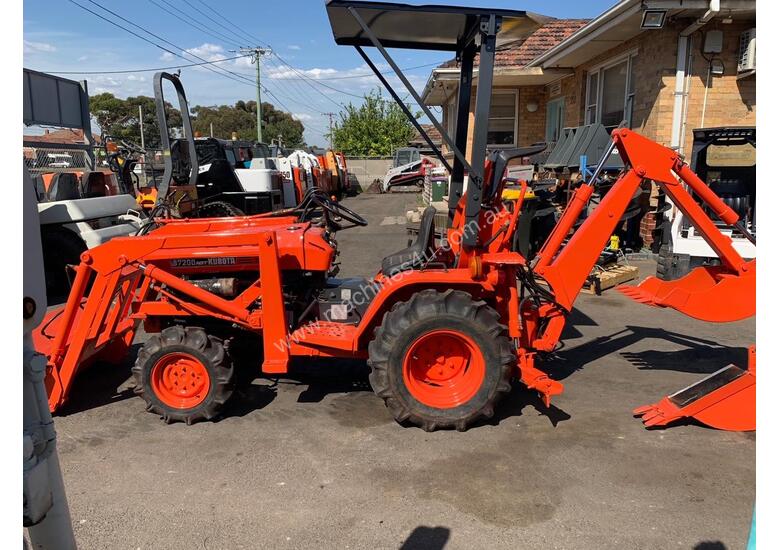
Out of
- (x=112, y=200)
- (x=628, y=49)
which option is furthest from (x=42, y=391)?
(x=628, y=49)

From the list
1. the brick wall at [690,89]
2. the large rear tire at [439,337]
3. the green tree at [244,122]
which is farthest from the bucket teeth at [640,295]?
the green tree at [244,122]

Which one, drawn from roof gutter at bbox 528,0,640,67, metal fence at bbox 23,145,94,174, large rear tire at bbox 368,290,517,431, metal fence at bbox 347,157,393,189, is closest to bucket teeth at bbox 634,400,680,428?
large rear tire at bbox 368,290,517,431

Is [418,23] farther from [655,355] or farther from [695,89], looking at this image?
[695,89]

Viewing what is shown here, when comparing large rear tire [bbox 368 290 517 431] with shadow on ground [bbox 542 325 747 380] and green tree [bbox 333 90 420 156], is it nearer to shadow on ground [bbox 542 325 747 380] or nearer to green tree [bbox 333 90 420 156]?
shadow on ground [bbox 542 325 747 380]

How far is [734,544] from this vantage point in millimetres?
2592

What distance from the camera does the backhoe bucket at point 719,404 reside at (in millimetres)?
3477

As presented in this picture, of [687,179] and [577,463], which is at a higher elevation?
[687,179]

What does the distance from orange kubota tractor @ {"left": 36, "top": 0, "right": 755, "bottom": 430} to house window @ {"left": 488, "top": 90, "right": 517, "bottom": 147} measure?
11926 mm

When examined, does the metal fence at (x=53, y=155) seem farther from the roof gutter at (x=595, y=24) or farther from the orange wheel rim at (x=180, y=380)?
the roof gutter at (x=595, y=24)

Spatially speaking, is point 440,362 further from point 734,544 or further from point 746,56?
point 746,56

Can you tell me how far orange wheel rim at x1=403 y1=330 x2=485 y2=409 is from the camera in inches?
145

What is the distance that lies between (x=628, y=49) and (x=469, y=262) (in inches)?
328

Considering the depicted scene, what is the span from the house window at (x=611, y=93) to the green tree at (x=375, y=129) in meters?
28.2

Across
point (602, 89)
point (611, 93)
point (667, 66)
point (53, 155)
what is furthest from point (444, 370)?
point (53, 155)
